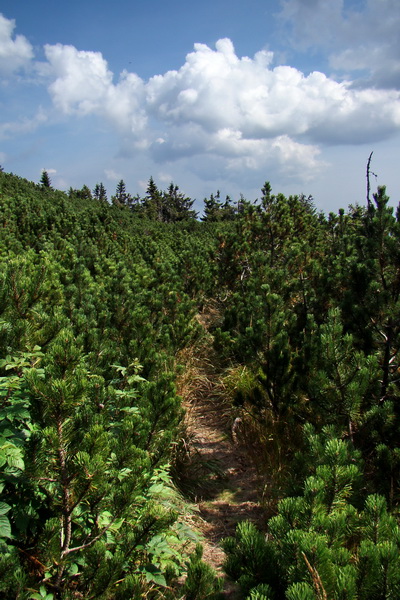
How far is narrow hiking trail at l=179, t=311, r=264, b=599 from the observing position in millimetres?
3176

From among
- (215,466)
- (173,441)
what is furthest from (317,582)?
(215,466)

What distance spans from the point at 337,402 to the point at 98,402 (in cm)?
159

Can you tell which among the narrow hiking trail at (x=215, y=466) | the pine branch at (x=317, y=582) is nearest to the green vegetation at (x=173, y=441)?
the pine branch at (x=317, y=582)

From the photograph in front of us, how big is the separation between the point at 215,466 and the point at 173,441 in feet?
2.73

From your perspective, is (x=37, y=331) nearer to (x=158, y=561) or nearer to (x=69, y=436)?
(x=69, y=436)

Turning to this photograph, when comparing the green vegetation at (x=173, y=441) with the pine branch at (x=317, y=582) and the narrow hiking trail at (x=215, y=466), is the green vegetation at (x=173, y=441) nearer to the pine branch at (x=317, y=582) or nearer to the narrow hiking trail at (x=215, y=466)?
the pine branch at (x=317, y=582)

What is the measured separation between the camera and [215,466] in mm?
3945

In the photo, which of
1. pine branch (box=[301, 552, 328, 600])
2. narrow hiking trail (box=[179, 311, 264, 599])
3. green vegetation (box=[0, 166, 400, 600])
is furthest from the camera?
narrow hiking trail (box=[179, 311, 264, 599])

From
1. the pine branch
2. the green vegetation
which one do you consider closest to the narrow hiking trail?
the green vegetation

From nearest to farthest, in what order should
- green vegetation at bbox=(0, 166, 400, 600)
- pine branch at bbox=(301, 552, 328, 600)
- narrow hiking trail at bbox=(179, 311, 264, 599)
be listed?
pine branch at bbox=(301, 552, 328, 600) < green vegetation at bbox=(0, 166, 400, 600) < narrow hiking trail at bbox=(179, 311, 264, 599)

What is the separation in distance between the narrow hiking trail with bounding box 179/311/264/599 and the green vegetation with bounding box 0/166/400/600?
19 centimetres

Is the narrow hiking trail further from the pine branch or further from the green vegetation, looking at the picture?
the pine branch

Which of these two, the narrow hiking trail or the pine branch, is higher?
the pine branch

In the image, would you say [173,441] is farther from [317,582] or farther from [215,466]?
[317,582]
